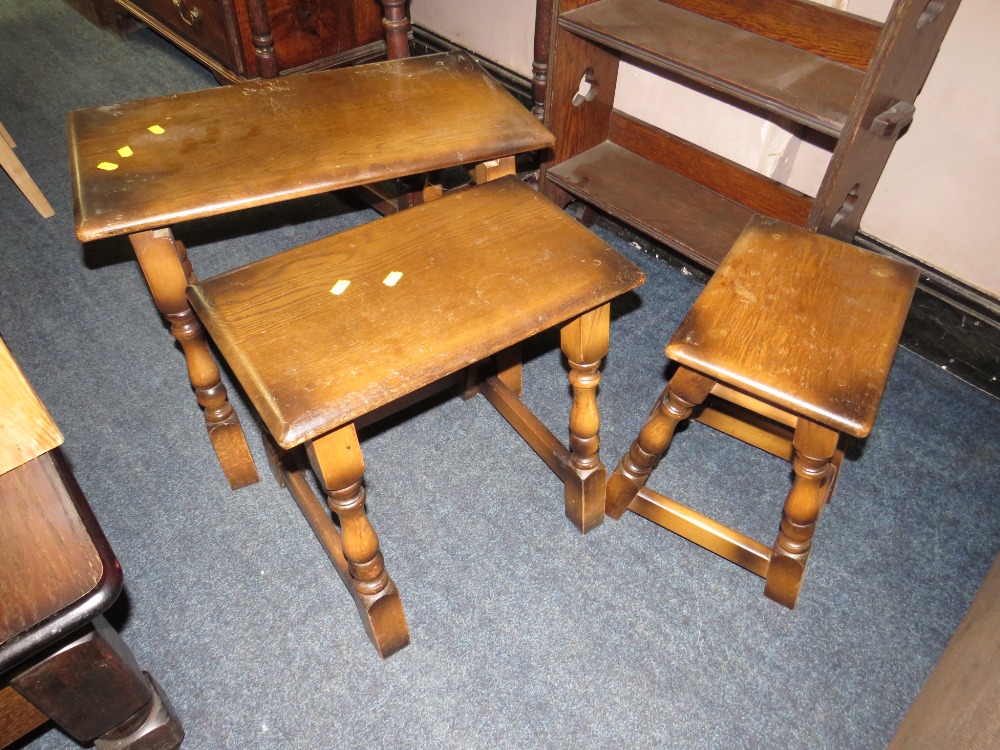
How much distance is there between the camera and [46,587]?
735 mm

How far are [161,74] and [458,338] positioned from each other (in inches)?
104

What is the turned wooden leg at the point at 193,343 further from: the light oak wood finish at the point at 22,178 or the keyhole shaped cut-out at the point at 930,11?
the keyhole shaped cut-out at the point at 930,11

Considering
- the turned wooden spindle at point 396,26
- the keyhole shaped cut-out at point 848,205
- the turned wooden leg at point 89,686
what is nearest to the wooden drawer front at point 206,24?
the turned wooden spindle at point 396,26

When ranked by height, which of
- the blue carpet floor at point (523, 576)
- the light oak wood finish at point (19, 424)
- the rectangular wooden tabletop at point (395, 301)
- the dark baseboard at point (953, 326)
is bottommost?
the blue carpet floor at point (523, 576)

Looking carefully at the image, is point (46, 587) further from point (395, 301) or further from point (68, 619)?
point (395, 301)

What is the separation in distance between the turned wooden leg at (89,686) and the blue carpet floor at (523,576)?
0.34 meters

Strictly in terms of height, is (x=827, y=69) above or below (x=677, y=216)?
above

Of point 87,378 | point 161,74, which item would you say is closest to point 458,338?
point 87,378

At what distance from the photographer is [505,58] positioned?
253cm

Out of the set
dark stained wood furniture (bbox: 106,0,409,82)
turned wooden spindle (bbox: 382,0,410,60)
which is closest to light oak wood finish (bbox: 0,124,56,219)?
dark stained wood furniture (bbox: 106,0,409,82)

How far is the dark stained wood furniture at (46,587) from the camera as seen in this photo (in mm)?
720

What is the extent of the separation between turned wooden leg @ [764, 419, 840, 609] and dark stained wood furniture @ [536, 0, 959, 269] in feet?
1.88

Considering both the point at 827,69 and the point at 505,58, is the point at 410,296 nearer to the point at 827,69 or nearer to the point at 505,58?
the point at 827,69

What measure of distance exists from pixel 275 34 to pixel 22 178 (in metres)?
0.92
